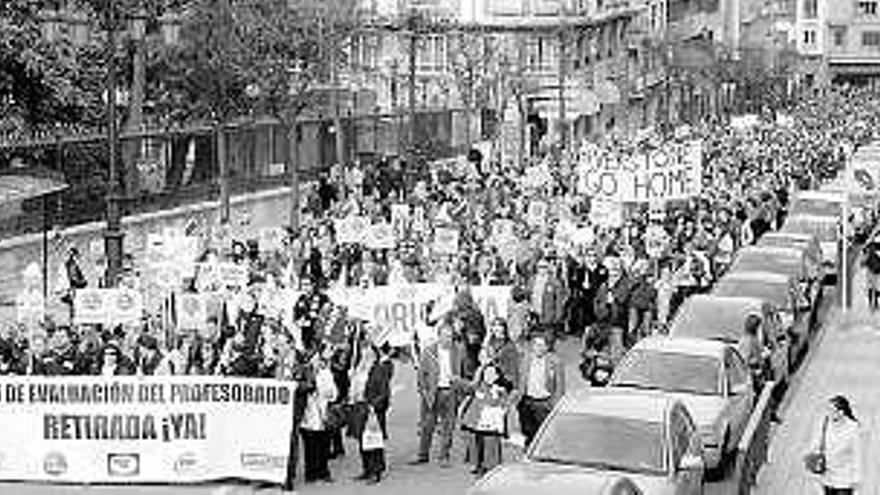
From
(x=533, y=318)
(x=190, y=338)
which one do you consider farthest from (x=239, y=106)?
(x=190, y=338)

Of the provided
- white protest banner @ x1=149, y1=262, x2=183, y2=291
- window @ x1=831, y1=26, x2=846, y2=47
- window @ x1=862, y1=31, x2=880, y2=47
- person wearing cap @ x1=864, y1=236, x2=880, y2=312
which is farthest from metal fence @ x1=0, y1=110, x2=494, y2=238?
window @ x1=862, y1=31, x2=880, y2=47

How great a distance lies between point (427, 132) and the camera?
61.3m

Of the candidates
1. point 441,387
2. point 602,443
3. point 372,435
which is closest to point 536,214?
point 441,387

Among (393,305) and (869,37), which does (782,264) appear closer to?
(393,305)

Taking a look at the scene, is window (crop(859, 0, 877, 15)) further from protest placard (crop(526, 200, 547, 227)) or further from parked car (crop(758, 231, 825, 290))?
protest placard (crop(526, 200, 547, 227))

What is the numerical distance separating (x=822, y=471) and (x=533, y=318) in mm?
10168

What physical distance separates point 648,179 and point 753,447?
51.5 feet

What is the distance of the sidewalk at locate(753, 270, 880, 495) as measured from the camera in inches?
811

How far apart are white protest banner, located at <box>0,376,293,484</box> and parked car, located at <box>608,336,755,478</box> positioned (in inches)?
136

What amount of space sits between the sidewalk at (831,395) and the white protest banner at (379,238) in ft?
22.0

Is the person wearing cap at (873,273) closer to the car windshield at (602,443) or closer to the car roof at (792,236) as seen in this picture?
the car roof at (792,236)

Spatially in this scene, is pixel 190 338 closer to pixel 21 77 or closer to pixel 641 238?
pixel 641 238

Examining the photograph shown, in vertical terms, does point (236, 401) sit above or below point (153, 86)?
below

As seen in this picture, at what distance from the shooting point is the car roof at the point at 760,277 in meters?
29.3
